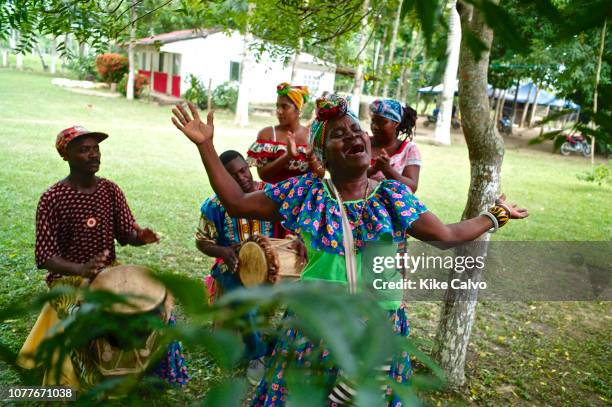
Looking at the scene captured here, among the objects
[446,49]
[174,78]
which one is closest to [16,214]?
[446,49]

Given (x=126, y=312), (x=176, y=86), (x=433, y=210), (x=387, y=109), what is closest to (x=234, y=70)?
(x=176, y=86)

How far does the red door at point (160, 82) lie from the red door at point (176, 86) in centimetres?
130

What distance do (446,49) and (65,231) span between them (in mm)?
3004

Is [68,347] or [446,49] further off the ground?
[446,49]

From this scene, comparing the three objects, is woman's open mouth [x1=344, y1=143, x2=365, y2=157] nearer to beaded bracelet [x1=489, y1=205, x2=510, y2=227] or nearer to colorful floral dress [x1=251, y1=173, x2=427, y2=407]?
colorful floral dress [x1=251, y1=173, x2=427, y2=407]

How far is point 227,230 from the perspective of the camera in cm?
408

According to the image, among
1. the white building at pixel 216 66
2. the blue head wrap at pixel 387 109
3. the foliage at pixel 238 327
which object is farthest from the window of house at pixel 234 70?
the foliage at pixel 238 327

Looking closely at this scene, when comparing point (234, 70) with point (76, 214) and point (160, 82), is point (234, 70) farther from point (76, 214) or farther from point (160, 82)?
point (76, 214)

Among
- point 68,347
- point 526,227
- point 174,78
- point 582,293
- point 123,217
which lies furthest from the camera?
point 174,78

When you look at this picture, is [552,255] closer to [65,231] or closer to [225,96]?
[65,231]

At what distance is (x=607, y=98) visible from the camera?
130 cm

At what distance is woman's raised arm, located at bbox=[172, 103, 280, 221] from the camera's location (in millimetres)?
2266

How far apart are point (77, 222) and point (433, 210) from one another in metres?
7.67

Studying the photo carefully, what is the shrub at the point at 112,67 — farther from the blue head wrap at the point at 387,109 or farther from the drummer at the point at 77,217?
the blue head wrap at the point at 387,109
